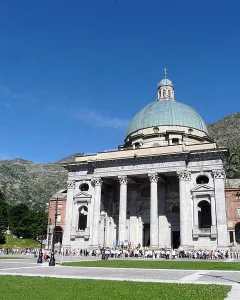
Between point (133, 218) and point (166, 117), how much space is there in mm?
18932

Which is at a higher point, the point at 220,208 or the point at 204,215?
the point at 220,208

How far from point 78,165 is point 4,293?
4456 cm

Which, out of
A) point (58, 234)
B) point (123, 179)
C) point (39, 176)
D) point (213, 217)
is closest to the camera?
point (213, 217)

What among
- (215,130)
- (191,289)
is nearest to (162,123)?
(191,289)

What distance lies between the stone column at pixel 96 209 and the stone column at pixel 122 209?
351 centimetres

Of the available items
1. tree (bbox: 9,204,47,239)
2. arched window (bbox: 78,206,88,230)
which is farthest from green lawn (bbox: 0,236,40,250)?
arched window (bbox: 78,206,88,230)

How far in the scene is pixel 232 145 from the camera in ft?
423

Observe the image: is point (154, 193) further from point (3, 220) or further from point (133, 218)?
point (3, 220)

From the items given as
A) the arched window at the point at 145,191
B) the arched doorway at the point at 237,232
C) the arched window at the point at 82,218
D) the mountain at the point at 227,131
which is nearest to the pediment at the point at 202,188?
the arched window at the point at 145,191

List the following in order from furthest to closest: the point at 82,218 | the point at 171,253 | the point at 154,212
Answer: the point at 82,218 < the point at 154,212 < the point at 171,253

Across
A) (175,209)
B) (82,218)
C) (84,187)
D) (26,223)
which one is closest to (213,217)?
(175,209)

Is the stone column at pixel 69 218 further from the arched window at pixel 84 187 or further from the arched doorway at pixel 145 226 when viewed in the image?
the arched doorway at pixel 145 226

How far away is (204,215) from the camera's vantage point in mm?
48688

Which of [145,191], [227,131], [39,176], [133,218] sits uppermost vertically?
[227,131]
